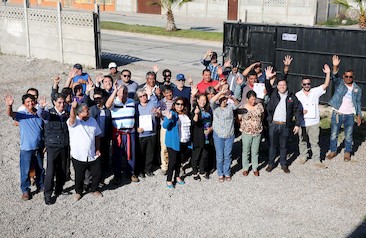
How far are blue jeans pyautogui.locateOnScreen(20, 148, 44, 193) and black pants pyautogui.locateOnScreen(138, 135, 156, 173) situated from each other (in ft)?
5.76

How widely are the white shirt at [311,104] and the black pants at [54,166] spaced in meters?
4.48

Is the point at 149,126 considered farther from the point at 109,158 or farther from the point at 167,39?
the point at 167,39

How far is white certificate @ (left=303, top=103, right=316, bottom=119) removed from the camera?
9734mm

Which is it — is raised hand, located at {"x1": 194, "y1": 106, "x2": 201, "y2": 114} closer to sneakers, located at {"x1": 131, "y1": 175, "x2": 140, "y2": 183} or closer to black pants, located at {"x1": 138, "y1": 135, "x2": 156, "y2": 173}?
black pants, located at {"x1": 138, "y1": 135, "x2": 156, "y2": 173}

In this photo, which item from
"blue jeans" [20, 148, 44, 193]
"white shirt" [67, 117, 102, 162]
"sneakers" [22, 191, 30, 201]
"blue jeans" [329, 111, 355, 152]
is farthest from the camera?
"blue jeans" [329, 111, 355, 152]

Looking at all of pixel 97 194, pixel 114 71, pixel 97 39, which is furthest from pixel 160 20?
pixel 97 194

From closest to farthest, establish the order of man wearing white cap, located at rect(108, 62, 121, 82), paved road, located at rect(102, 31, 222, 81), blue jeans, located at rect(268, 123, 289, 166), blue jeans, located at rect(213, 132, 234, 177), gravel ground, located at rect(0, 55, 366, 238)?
gravel ground, located at rect(0, 55, 366, 238)
blue jeans, located at rect(213, 132, 234, 177)
blue jeans, located at rect(268, 123, 289, 166)
man wearing white cap, located at rect(108, 62, 121, 82)
paved road, located at rect(102, 31, 222, 81)

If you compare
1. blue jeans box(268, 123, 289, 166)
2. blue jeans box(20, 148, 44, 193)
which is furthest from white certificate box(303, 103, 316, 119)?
blue jeans box(20, 148, 44, 193)

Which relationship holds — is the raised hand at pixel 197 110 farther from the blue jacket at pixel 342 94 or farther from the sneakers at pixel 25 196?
the sneakers at pixel 25 196

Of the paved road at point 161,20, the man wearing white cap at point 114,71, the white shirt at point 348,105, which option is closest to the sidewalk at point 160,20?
the paved road at point 161,20

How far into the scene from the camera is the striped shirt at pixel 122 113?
8766 millimetres

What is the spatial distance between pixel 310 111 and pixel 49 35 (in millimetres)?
12884

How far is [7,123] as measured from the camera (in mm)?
12609

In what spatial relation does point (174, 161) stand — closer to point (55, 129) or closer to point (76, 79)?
point (55, 129)
